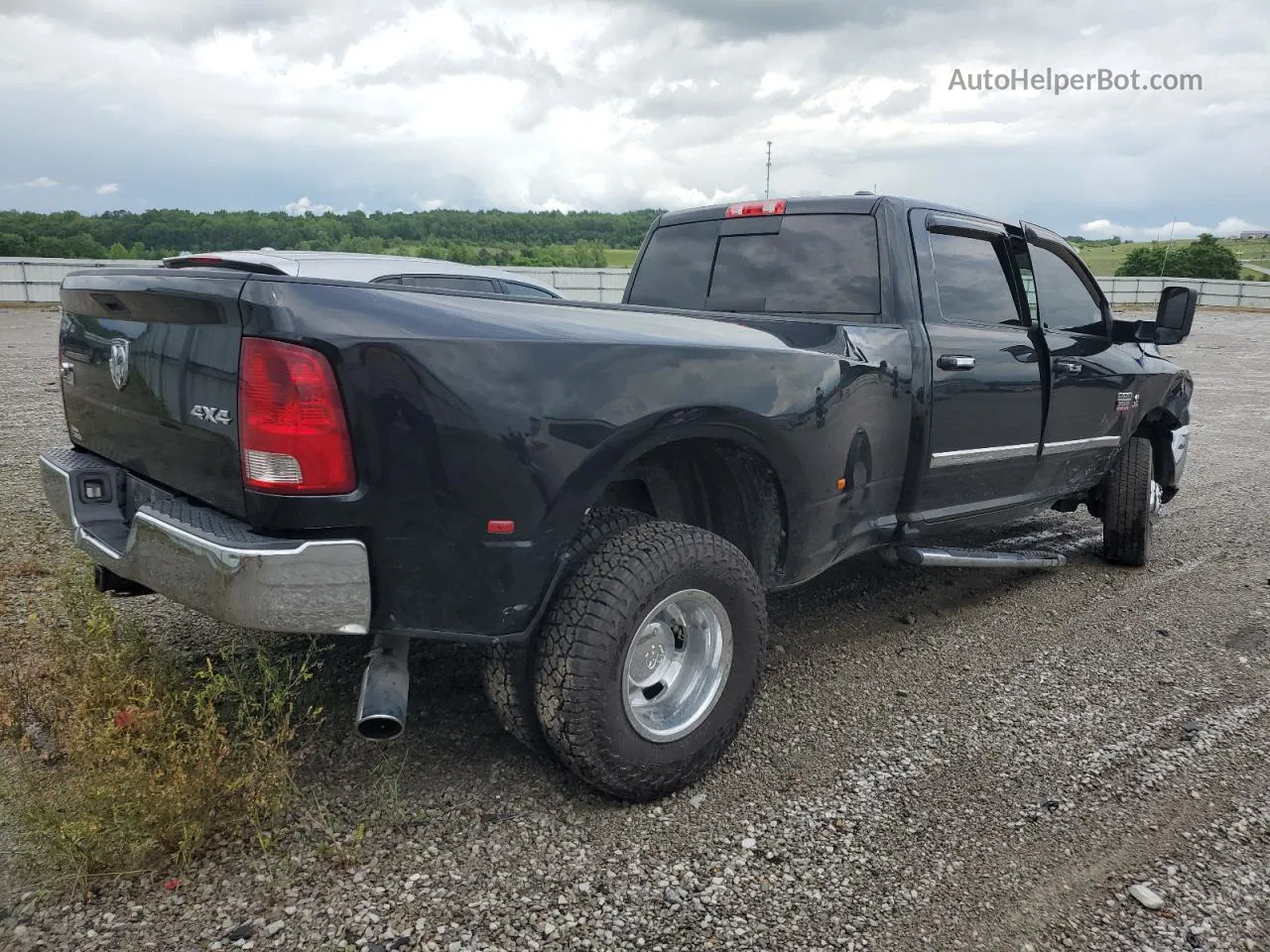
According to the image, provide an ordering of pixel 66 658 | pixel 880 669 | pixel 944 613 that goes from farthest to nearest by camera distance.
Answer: pixel 944 613 → pixel 880 669 → pixel 66 658

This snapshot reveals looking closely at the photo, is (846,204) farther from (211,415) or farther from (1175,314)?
(211,415)

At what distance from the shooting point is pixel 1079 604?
480 cm

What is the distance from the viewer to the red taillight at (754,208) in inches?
167

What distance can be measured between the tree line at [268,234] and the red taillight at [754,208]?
1475cm

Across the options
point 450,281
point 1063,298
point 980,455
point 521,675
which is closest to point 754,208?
point 980,455

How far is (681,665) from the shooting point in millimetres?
3012

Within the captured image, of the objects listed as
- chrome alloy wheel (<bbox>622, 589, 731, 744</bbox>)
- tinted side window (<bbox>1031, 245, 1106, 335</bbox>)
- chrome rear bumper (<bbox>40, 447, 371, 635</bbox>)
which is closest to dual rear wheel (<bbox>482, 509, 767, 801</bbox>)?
chrome alloy wheel (<bbox>622, 589, 731, 744</bbox>)

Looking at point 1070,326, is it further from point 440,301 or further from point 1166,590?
point 440,301

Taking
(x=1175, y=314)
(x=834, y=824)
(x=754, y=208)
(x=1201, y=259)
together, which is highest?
(x=1201, y=259)

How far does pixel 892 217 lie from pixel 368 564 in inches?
107

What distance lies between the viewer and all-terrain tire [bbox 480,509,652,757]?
2.66 m

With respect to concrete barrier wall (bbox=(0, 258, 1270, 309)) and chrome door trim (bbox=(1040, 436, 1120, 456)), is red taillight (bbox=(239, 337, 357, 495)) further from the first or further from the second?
concrete barrier wall (bbox=(0, 258, 1270, 309))

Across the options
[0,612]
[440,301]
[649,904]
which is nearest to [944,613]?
[649,904]

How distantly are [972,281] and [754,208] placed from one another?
105cm
